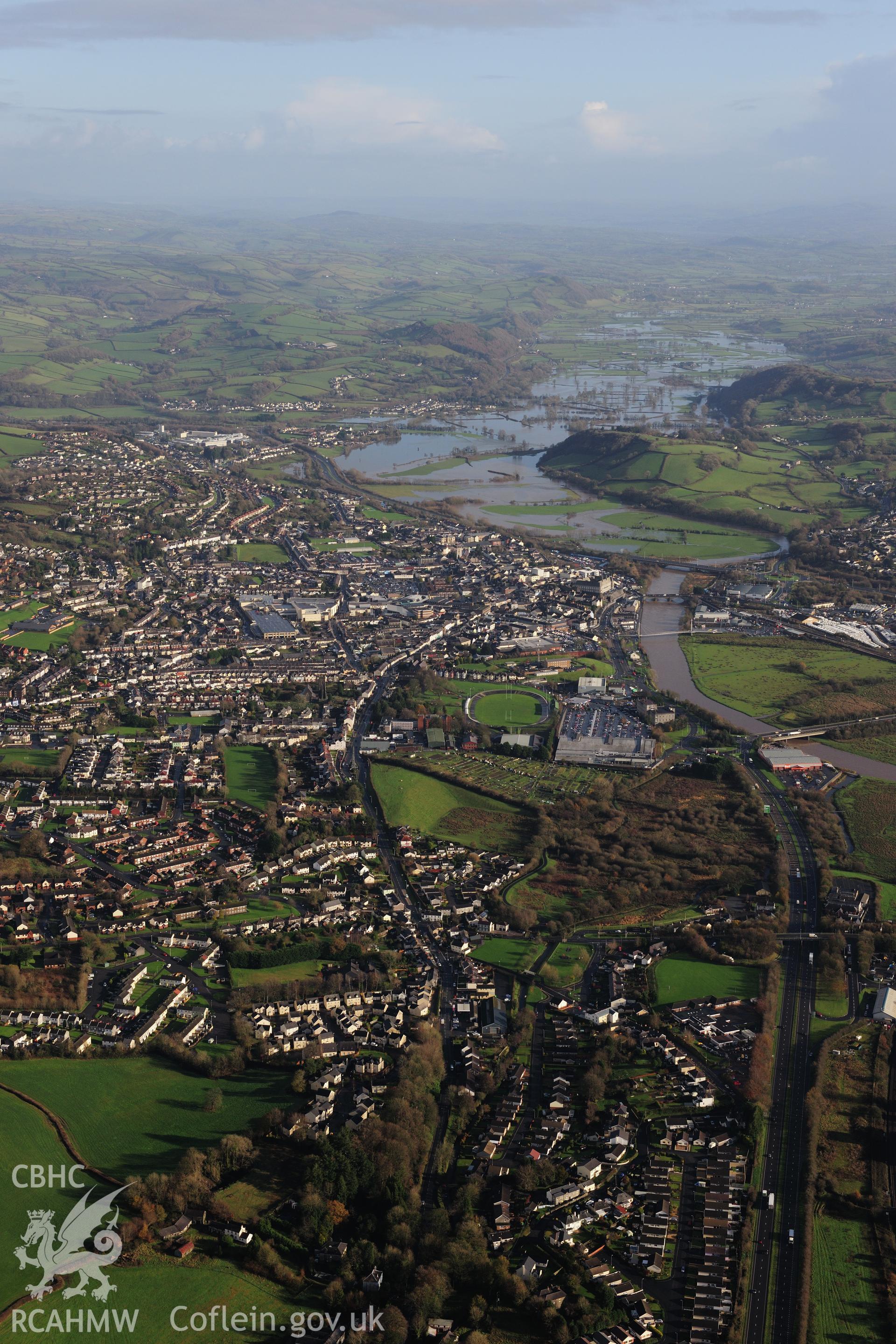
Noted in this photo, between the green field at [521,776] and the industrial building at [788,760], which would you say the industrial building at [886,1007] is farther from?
the industrial building at [788,760]

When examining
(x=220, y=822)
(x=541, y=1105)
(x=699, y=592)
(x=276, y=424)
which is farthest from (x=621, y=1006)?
(x=276, y=424)

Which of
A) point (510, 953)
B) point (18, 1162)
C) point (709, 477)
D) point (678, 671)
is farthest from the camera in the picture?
point (709, 477)

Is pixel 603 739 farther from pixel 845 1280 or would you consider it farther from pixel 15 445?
pixel 15 445

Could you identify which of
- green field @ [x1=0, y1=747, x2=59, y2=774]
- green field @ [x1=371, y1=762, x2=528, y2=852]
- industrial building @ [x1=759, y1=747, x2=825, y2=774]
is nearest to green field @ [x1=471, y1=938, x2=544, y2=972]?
green field @ [x1=371, y1=762, x2=528, y2=852]

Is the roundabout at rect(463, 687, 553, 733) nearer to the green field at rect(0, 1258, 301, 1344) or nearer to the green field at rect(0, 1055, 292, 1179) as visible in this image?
the green field at rect(0, 1055, 292, 1179)

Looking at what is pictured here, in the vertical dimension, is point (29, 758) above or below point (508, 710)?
below

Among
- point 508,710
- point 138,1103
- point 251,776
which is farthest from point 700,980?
point 508,710

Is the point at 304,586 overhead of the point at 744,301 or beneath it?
beneath

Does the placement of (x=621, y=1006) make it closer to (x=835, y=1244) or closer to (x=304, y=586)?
(x=835, y=1244)
